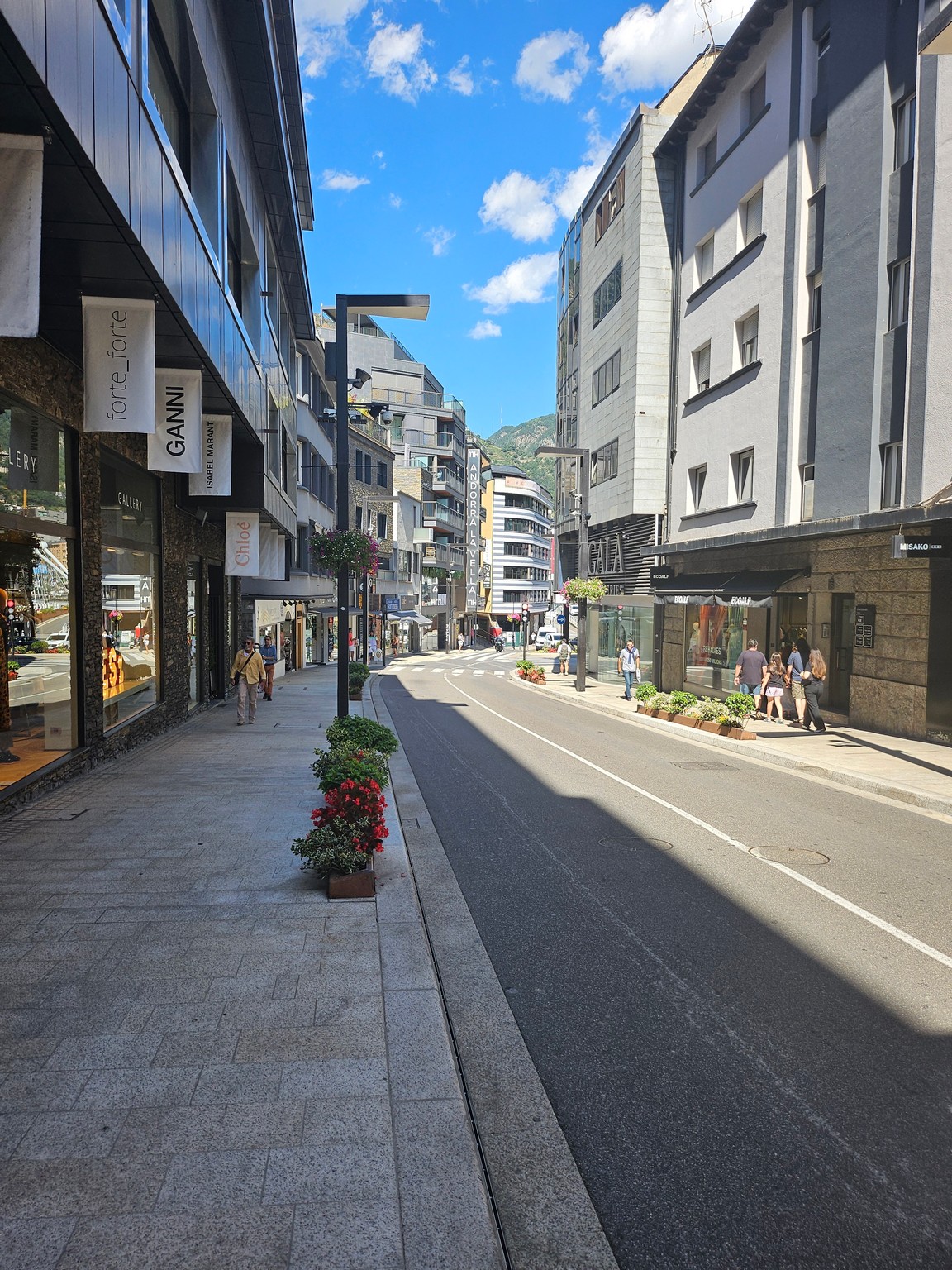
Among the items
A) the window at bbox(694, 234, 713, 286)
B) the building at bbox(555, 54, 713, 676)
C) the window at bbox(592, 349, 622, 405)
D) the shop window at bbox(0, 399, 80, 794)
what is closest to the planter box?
the shop window at bbox(0, 399, 80, 794)

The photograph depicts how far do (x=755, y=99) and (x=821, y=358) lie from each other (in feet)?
29.7

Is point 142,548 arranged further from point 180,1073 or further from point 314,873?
point 180,1073

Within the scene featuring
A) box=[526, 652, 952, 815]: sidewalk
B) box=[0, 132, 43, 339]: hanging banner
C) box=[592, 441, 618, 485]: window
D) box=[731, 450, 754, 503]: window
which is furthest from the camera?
box=[592, 441, 618, 485]: window

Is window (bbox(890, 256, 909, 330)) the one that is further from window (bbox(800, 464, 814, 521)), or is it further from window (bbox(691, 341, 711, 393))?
window (bbox(691, 341, 711, 393))

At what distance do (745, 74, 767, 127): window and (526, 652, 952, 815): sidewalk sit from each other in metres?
15.6

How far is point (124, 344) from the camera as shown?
7762 mm

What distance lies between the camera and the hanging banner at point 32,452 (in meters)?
9.00

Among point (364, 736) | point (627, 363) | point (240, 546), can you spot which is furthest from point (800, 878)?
point (627, 363)

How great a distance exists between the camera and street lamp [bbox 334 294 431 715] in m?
13.0

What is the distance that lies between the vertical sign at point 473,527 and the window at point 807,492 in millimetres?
66931

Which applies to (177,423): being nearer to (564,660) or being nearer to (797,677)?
(797,677)

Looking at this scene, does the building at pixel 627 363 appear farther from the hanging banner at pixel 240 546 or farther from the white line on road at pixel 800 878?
the white line on road at pixel 800 878

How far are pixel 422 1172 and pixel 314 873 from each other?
153 inches

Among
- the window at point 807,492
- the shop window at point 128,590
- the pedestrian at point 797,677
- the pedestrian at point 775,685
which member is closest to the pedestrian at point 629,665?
the pedestrian at point 775,685
